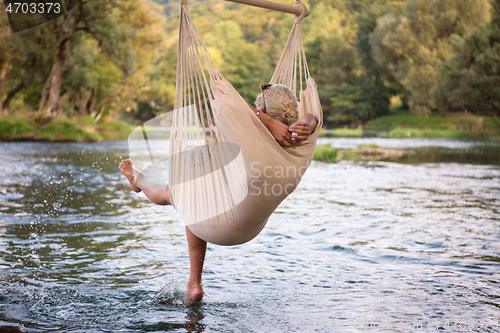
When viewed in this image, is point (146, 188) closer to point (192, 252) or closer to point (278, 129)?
point (192, 252)

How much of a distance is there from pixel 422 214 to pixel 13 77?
2284cm

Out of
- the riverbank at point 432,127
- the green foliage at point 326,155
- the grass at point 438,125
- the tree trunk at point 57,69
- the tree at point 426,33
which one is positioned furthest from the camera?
the tree at point 426,33

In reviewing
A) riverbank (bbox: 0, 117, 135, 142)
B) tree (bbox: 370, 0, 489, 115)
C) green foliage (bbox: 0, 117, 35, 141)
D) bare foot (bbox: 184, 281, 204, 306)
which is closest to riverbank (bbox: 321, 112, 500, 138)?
tree (bbox: 370, 0, 489, 115)

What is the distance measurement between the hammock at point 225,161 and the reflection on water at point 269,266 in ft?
1.64

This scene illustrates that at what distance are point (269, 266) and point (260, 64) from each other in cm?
5286

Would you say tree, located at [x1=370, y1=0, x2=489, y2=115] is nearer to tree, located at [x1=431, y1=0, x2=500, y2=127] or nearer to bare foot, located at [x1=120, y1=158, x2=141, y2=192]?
tree, located at [x1=431, y1=0, x2=500, y2=127]

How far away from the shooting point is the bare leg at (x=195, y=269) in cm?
275

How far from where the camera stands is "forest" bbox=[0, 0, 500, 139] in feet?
68.5

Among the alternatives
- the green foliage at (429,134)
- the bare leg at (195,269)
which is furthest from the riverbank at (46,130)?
the bare leg at (195,269)

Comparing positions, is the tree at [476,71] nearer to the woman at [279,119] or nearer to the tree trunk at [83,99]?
the tree trunk at [83,99]

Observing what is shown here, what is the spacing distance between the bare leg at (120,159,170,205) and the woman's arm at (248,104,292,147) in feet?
2.43

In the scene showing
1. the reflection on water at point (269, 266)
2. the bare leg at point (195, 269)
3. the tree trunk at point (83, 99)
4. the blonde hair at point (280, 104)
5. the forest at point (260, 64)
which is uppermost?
the forest at point (260, 64)

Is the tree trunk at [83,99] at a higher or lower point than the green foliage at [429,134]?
higher

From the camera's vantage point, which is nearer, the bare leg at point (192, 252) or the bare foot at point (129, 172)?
the bare leg at point (192, 252)
